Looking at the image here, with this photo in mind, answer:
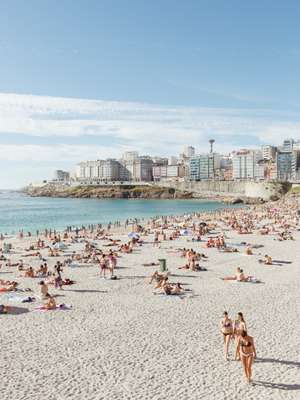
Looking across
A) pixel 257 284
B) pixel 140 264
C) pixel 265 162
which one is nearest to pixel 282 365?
pixel 257 284

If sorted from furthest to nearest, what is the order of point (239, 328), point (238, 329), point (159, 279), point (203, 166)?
point (203, 166) < point (159, 279) < point (238, 329) < point (239, 328)

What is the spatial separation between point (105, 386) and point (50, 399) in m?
1.14

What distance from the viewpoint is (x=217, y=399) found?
30.2 ft

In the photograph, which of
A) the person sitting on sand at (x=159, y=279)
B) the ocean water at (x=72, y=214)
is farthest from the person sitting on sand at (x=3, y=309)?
the ocean water at (x=72, y=214)

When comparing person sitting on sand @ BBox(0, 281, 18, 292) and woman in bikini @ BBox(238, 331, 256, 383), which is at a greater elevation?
woman in bikini @ BBox(238, 331, 256, 383)

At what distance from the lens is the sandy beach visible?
9.74m

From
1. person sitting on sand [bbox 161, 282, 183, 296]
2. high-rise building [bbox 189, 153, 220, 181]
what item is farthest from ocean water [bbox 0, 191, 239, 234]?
high-rise building [bbox 189, 153, 220, 181]

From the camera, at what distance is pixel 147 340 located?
41.4 feet

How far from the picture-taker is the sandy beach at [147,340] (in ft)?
32.0

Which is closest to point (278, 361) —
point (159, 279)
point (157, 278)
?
point (159, 279)

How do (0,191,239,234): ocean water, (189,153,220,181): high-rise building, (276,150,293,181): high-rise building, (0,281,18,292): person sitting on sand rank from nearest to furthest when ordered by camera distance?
(0,281,18,292): person sitting on sand
(0,191,239,234): ocean water
(276,150,293,181): high-rise building
(189,153,220,181): high-rise building

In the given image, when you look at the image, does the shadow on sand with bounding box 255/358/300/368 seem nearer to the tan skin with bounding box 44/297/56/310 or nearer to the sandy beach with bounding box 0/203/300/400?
the sandy beach with bounding box 0/203/300/400

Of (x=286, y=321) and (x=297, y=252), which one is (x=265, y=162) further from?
(x=286, y=321)

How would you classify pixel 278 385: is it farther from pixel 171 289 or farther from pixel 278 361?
pixel 171 289
